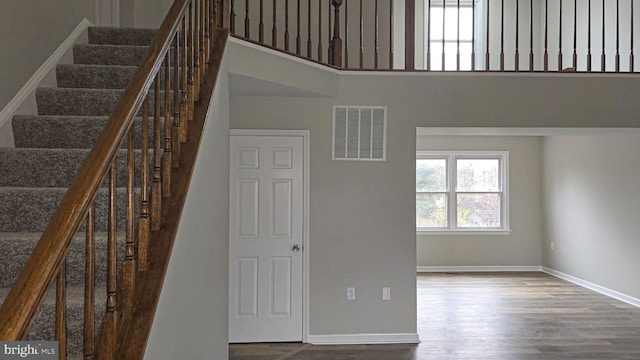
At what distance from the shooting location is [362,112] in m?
4.78

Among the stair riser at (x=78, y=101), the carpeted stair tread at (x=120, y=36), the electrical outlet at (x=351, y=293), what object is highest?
the carpeted stair tread at (x=120, y=36)

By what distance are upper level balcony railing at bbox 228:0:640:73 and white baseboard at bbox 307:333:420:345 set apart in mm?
2498

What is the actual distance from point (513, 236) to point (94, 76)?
745 centimetres

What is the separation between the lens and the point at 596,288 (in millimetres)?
7172

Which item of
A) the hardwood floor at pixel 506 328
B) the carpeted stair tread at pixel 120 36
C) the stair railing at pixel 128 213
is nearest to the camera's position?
the stair railing at pixel 128 213

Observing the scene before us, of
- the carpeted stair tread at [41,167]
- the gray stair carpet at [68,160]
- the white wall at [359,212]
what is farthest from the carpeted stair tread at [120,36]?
the carpeted stair tread at [41,167]

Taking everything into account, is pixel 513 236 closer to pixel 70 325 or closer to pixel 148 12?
pixel 148 12

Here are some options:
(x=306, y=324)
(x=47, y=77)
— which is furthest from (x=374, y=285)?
(x=47, y=77)

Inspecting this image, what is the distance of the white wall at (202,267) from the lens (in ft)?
6.53

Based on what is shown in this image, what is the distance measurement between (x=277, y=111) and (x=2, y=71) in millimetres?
2372

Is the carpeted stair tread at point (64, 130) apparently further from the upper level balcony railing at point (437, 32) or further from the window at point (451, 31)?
the window at point (451, 31)

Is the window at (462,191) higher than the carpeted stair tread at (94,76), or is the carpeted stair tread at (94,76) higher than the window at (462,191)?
the carpeted stair tread at (94,76)

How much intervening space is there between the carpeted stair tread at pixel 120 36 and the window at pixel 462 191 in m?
5.79

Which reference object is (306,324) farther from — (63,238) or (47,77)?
(63,238)
